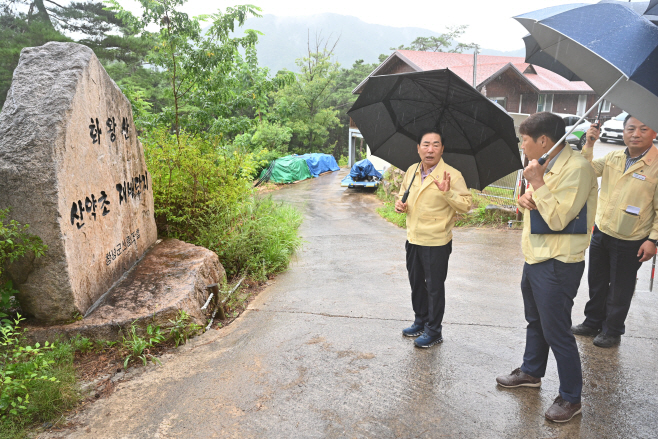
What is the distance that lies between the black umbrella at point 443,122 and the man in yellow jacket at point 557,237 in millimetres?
540

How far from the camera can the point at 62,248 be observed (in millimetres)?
3146

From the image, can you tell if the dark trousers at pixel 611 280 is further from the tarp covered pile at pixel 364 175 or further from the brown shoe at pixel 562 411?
the tarp covered pile at pixel 364 175

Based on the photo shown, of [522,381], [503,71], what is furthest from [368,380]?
[503,71]

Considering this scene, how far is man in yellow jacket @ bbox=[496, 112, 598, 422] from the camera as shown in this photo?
2.35 metres

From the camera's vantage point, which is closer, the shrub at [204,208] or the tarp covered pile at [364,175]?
the shrub at [204,208]

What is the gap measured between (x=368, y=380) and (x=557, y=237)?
4.83ft

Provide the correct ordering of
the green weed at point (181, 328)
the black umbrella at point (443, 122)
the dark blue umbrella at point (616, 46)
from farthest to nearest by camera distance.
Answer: the green weed at point (181, 328), the black umbrella at point (443, 122), the dark blue umbrella at point (616, 46)

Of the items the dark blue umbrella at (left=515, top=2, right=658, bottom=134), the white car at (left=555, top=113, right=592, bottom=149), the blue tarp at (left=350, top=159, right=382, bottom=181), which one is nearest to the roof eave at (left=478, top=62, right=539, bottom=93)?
the white car at (left=555, top=113, right=592, bottom=149)

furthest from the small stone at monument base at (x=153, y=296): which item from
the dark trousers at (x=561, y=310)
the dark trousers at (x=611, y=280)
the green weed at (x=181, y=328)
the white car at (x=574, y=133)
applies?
the white car at (x=574, y=133)

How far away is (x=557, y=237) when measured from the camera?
245 cm

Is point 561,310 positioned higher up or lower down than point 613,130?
higher up

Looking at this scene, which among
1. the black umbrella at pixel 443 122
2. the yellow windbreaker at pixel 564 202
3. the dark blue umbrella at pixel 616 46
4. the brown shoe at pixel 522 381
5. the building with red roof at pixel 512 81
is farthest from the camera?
the building with red roof at pixel 512 81

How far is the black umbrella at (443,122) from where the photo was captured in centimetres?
312

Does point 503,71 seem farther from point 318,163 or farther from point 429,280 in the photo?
point 429,280
